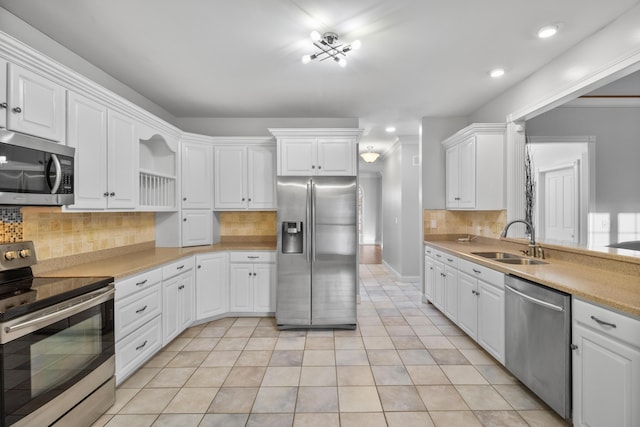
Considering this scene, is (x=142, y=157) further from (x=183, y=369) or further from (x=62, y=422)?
(x=62, y=422)

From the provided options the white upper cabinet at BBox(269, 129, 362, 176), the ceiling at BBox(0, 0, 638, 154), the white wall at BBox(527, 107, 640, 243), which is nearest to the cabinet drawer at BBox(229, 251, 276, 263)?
the white upper cabinet at BBox(269, 129, 362, 176)

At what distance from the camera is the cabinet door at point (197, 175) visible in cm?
377

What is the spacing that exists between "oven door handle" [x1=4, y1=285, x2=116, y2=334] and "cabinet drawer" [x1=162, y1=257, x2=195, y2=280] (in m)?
0.77

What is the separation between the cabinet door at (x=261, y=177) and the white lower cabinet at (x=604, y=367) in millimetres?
3213

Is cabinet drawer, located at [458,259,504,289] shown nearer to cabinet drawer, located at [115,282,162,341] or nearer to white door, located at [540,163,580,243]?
white door, located at [540,163,580,243]

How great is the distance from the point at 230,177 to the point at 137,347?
2.23 metres

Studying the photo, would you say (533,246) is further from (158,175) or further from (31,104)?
(31,104)

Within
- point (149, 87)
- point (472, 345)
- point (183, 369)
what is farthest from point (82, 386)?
point (472, 345)

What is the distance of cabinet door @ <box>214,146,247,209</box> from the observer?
4.03 m

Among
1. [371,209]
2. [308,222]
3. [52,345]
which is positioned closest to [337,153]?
[308,222]

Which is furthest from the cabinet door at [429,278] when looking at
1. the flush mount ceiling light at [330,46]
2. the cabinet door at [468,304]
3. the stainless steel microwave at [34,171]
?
the stainless steel microwave at [34,171]

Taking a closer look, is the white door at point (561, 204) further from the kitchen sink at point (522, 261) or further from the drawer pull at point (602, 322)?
the drawer pull at point (602, 322)

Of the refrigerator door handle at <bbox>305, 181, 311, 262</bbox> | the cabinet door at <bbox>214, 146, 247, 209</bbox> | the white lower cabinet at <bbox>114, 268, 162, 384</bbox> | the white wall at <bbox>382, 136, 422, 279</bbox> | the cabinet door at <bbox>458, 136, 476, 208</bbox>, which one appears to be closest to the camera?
the white lower cabinet at <bbox>114, 268, 162, 384</bbox>

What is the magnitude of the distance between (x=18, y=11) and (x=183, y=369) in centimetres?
289
